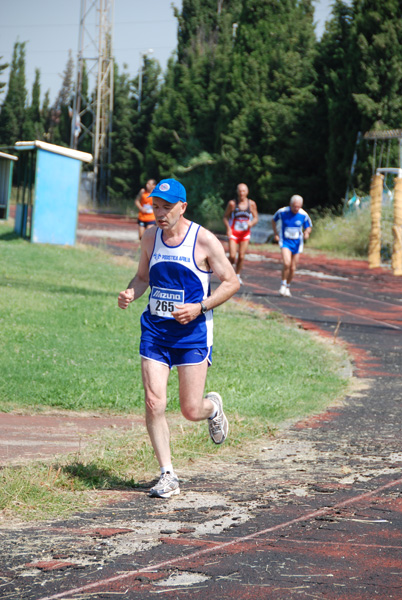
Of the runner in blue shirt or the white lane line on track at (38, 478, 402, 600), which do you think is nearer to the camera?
the white lane line on track at (38, 478, 402, 600)

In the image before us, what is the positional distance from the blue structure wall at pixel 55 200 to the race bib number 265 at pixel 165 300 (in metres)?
20.5

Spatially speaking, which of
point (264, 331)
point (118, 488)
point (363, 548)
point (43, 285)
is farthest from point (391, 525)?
point (43, 285)

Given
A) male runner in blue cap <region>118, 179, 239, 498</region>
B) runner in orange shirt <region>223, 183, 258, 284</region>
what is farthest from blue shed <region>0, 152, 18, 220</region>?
male runner in blue cap <region>118, 179, 239, 498</region>

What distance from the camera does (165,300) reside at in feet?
17.9

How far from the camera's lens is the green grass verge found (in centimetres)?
575

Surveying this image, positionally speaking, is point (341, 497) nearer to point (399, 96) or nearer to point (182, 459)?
point (182, 459)

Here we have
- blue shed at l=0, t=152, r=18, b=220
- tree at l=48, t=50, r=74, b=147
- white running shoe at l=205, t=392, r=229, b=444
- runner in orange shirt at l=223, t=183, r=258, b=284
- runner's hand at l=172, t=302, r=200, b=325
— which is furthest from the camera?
tree at l=48, t=50, r=74, b=147

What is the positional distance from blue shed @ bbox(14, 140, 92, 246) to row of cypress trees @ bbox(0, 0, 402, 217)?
414 inches

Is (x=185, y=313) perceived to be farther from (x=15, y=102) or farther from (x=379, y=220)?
(x=15, y=102)

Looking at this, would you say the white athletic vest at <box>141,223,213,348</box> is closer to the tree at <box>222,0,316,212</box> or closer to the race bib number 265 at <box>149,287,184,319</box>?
the race bib number 265 at <box>149,287,184,319</box>

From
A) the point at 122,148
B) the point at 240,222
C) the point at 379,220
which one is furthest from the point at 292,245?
the point at 122,148

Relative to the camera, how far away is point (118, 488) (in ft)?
18.7

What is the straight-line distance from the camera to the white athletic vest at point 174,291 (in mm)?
5453

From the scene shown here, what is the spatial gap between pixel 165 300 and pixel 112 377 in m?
3.47
